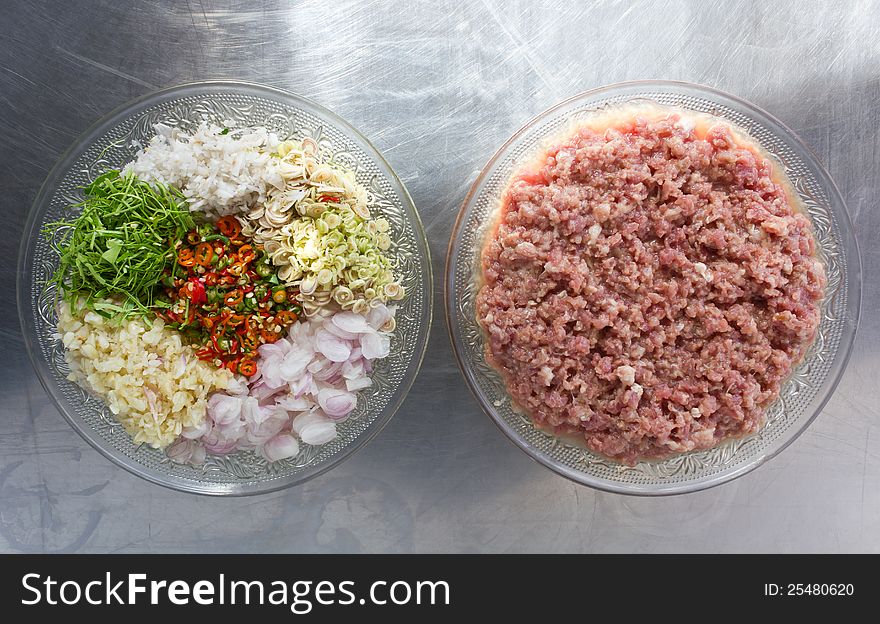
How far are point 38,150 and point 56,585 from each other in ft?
5.60

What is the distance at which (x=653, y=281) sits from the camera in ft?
6.13

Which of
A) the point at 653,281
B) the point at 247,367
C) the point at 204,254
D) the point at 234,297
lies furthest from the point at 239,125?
the point at 653,281

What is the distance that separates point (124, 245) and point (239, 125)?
567 mm

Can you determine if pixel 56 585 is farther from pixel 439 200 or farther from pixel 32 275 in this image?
pixel 439 200

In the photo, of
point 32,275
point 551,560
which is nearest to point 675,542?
point 551,560

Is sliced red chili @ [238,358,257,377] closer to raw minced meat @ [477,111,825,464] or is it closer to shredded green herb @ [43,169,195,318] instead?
shredded green herb @ [43,169,195,318]

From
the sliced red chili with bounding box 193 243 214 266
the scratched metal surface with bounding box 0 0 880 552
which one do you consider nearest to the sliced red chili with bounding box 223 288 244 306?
the sliced red chili with bounding box 193 243 214 266

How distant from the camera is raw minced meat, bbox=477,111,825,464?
1.84 metres

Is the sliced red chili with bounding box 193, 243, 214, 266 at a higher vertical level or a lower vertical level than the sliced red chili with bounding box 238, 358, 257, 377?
higher

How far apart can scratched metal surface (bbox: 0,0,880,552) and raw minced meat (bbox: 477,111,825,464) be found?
510 mm

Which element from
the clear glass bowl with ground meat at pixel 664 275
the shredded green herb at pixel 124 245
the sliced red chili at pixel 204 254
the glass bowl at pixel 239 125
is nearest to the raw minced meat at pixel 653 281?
the clear glass bowl with ground meat at pixel 664 275

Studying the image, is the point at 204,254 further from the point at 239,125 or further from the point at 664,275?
the point at 664,275

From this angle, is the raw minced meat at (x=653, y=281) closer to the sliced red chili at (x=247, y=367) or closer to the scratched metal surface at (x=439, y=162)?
the scratched metal surface at (x=439, y=162)

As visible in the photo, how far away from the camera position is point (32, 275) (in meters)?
2.12
